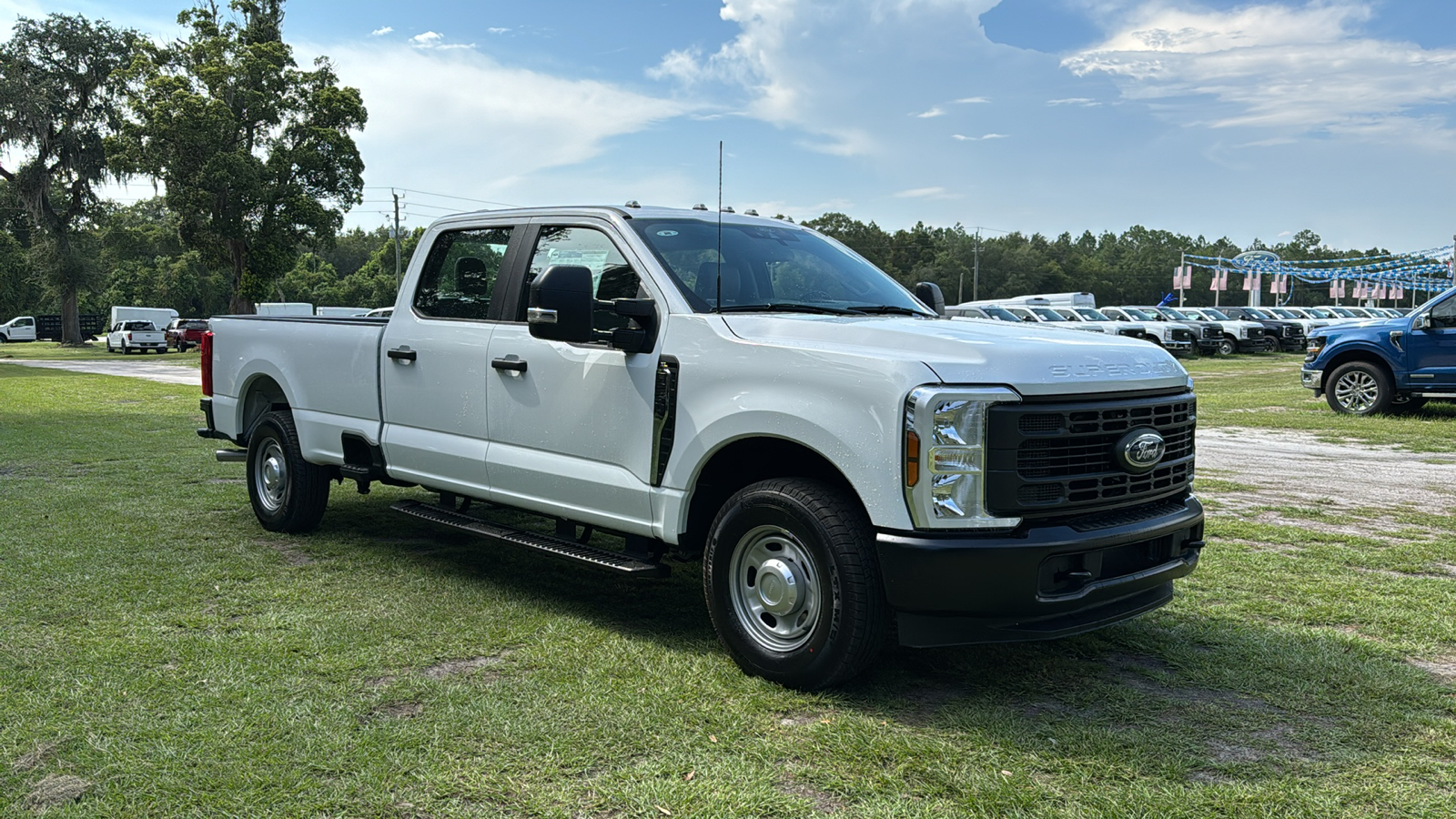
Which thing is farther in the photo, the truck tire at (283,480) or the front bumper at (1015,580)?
the truck tire at (283,480)

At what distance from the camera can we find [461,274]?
6008 mm

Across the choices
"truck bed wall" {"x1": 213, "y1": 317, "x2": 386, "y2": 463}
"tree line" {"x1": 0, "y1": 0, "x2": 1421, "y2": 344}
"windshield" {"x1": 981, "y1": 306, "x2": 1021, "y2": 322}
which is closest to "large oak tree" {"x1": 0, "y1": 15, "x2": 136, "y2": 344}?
"tree line" {"x1": 0, "y1": 0, "x2": 1421, "y2": 344}

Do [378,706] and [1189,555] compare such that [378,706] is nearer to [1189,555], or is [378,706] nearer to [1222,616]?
[1189,555]

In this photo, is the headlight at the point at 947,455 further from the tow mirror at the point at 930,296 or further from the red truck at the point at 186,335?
the red truck at the point at 186,335

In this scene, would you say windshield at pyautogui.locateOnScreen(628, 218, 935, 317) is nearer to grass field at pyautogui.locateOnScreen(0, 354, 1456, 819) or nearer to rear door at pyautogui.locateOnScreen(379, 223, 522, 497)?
rear door at pyautogui.locateOnScreen(379, 223, 522, 497)

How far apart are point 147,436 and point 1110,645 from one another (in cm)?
1157

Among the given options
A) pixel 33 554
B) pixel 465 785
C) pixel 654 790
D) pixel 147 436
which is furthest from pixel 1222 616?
pixel 147 436

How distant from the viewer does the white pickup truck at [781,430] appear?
3.86 m

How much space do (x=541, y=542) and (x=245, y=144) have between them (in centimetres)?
4415

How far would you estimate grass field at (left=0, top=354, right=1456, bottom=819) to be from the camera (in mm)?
3383

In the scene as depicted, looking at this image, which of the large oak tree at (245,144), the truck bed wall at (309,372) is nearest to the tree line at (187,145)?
the large oak tree at (245,144)

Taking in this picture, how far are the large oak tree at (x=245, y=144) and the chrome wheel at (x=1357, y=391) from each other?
38.1m

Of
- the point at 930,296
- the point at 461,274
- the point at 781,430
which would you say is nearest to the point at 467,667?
the point at 781,430

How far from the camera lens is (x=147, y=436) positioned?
12.8 meters
